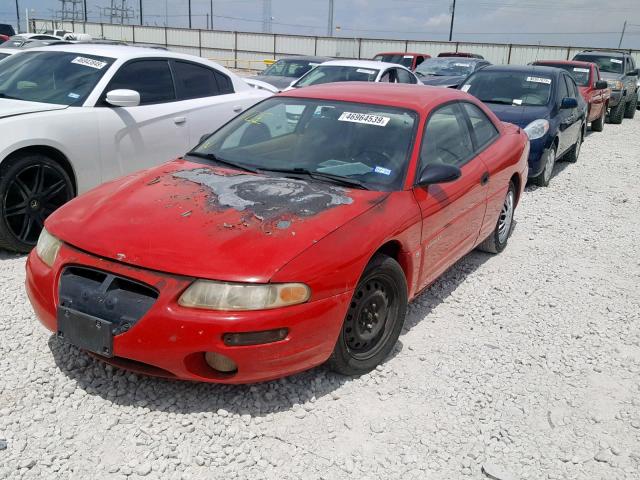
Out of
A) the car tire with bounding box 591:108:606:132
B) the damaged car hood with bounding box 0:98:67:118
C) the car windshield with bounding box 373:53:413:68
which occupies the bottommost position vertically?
the car tire with bounding box 591:108:606:132

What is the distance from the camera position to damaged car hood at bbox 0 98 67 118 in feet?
15.5

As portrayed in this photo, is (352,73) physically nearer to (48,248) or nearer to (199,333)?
(48,248)

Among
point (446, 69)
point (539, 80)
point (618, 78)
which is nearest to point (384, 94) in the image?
point (539, 80)

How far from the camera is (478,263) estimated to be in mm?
5273

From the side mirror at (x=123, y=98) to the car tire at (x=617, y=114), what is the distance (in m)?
14.6

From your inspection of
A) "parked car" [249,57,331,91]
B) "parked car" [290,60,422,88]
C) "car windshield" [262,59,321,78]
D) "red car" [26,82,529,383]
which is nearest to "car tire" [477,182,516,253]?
"red car" [26,82,529,383]

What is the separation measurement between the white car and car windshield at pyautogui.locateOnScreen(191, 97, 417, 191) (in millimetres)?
1398

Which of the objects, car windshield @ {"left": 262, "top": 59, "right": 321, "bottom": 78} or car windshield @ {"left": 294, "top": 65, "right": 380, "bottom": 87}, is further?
car windshield @ {"left": 262, "top": 59, "right": 321, "bottom": 78}

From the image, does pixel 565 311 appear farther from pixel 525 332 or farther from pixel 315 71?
pixel 315 71

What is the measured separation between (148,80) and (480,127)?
3110 millimetres

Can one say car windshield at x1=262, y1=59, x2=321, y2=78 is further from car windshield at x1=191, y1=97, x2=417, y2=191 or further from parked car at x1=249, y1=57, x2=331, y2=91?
car windshield at x1=191, y1=97, x2=417, y2=191

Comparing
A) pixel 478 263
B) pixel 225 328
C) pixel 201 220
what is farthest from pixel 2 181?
pixel 478 263

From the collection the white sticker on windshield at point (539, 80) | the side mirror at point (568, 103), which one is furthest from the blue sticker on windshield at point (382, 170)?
the white sticker on windshield at point (539, 80)

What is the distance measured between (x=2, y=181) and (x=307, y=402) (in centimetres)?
292
